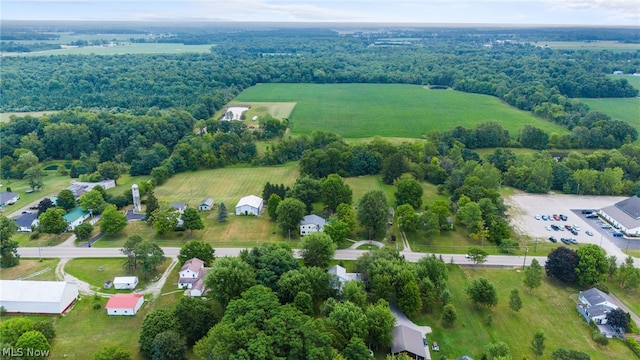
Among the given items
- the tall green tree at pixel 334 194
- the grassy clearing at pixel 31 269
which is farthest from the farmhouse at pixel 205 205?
the grassy clearing at pixel 31 269

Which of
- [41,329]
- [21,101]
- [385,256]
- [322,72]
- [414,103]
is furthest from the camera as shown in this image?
[322,72]

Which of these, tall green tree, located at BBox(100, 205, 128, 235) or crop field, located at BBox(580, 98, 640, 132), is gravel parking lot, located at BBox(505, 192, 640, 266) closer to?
tall green tree, located at BBox(100, 205, 128, 235)

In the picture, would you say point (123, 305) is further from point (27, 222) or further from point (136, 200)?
point (27, 222)

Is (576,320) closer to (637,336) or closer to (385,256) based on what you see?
(637,336)

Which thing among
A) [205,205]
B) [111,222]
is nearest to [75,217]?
[111,222]

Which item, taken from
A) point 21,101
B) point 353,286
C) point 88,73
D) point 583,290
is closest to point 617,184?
point 583,290

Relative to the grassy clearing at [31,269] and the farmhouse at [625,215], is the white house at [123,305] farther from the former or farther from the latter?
the farmhouse at [625,215]
